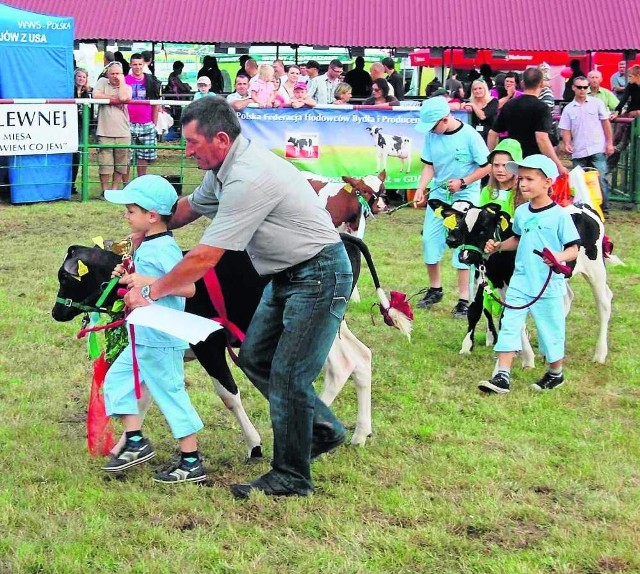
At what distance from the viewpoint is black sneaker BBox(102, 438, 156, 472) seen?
4938 mm

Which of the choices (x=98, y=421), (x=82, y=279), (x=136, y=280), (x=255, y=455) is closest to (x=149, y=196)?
(x=136, y=280)

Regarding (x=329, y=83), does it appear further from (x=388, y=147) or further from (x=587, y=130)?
(x=587, y=130)

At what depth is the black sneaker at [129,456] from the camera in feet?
16.2

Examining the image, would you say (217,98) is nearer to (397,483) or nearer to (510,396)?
(397,483)

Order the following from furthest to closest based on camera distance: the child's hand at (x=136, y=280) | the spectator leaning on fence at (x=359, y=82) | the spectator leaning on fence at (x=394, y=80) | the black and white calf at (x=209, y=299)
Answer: the spectator leaning on fence at (x=359, y=82)
the spectator leaning on fence at (x=394, y=80)
the black and white calf at (x=209, y=299)
the child's hand at (x=136, y=280)

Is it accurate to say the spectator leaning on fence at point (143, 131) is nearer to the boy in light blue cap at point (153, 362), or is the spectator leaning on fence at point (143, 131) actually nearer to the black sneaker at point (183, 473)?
the boy in light blue cap at point (153, 362)

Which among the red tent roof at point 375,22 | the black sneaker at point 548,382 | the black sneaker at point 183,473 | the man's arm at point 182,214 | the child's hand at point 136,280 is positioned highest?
the red tent roof at point 375,22

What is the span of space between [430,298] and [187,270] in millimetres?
4985

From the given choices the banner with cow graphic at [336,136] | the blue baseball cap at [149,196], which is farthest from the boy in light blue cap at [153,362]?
the banner with cow graphic at [336,136]

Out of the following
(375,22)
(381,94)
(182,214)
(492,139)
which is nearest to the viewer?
(182,214)

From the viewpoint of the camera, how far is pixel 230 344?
5375mm

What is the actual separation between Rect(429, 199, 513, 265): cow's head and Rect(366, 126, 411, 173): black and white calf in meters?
7.16

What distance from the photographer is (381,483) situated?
4973 mm

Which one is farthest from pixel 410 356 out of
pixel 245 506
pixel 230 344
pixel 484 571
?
pixel 484 571
